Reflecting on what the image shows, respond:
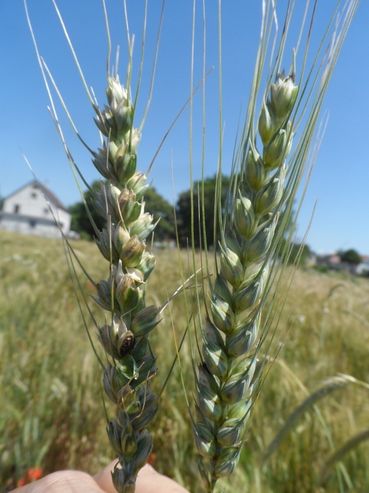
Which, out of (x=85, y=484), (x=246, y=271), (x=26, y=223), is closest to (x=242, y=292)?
(x=246, y=271)

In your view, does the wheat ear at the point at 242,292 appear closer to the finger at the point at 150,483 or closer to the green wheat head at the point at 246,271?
the green wheat head at the point at 246,271

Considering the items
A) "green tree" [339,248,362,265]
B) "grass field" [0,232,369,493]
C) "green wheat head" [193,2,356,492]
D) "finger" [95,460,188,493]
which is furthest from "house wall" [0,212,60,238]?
"green wheat head" [193,2,356,492]

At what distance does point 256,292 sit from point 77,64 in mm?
365

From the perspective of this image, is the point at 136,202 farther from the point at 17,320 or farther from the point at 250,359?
the point at 17,320

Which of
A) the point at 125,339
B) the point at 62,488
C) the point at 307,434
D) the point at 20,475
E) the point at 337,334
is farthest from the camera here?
the point at 337,334

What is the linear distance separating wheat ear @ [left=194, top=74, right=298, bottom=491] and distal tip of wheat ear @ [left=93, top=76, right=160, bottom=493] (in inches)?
3.3

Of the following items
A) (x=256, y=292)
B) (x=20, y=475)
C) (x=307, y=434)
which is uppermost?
(x=256, y=292)

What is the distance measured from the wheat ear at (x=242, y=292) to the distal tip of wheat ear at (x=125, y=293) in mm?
84

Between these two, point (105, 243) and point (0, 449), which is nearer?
point (105, 243)

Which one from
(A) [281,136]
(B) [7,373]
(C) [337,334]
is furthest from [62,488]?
(C) [337,334]

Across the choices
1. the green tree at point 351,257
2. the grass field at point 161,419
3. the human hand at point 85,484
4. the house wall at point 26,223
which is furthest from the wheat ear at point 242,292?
the green tree at point 351,257

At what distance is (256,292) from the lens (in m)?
0.63

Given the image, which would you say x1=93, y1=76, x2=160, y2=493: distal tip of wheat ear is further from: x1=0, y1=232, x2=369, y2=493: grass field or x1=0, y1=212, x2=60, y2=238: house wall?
x1=0, y1=212, x2=60, y2=238: house wall

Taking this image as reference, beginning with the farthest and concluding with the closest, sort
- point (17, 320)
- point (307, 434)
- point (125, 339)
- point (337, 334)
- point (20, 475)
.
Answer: point (337, 334)
point (17, 320)
point (307, 434)
point (20, 475)
point (125, 339)
